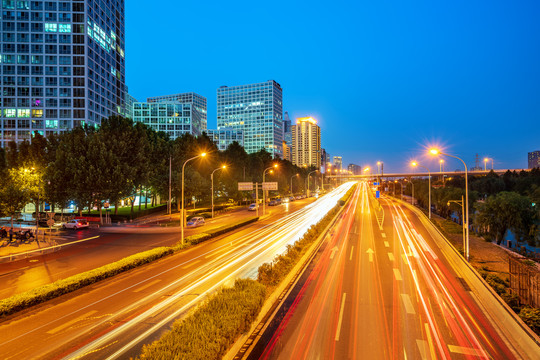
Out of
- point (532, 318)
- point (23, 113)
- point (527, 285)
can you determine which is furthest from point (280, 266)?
point (23, 113)

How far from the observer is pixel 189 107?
153250 millimetres

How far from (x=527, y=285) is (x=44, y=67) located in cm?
11675

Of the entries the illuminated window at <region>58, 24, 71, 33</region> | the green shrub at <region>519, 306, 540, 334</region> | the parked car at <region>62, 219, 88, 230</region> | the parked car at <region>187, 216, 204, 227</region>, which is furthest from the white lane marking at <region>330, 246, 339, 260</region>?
the illuminated window at <region>58, 24, 71, 33</region>

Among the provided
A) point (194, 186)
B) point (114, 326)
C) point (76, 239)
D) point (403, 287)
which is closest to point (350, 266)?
point (403, 287)

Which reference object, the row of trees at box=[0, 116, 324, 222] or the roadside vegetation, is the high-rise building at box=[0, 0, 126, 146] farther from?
the roadside vegetation

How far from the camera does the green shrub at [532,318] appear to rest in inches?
466

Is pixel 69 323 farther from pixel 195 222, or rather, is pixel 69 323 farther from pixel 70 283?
pixel 195 222

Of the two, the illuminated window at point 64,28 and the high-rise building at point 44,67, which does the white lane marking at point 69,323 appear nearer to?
the high-rise building at point 44,67

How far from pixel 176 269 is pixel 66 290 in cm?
638

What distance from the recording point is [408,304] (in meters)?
13.7

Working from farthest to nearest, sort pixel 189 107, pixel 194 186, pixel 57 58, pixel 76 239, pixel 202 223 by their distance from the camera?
pixel 189 107
pixel 57 58
pixel 194 186
pixel 202 223
pixel 76 239

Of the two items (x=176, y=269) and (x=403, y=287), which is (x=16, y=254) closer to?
(x=176, y=269)

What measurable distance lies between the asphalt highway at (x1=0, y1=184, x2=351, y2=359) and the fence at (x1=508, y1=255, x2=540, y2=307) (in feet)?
50.5

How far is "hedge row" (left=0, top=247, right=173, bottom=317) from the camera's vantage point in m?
12.6
